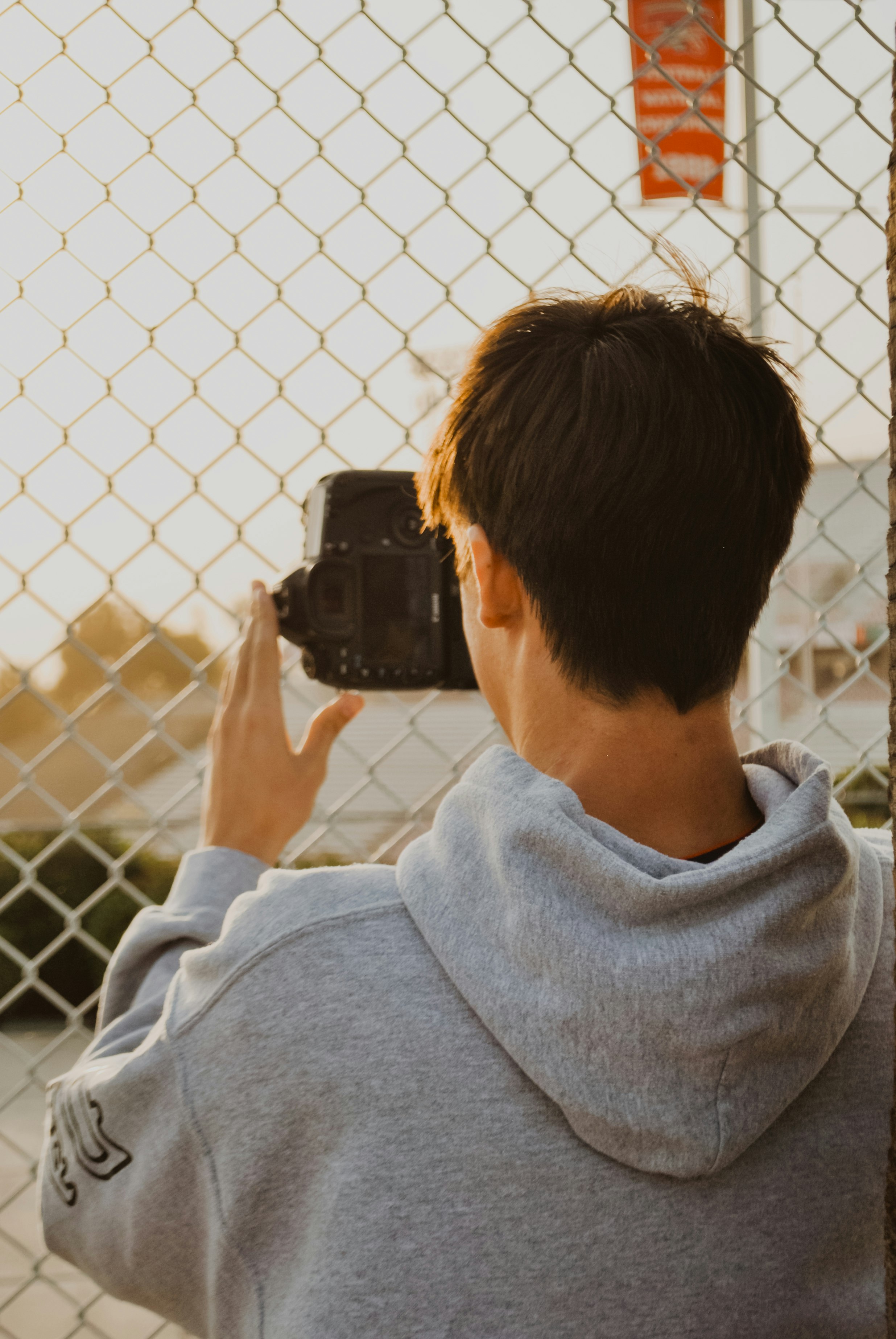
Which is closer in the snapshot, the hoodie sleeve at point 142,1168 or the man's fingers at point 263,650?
the hoodie sleeve at point 142,1168

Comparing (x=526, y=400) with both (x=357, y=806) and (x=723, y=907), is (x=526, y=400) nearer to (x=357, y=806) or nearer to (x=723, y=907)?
(x=723, y=907)

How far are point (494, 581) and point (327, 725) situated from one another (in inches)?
15.2

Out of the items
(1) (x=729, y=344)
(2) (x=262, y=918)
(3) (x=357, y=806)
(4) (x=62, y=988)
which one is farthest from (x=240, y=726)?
(4) (x=62, y=988)

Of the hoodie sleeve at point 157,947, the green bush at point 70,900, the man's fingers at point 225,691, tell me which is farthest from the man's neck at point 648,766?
the green bush at point 70,900

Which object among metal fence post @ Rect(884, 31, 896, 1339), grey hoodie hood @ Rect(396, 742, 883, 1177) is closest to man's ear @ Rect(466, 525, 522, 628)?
grey hoodie hood @ Rect(396, 742, 883, 1177)

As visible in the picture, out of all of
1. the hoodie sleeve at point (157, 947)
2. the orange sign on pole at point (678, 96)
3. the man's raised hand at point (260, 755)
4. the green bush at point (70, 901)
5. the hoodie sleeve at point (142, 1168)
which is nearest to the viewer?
the hoodie sleeve at point (142, 1168)

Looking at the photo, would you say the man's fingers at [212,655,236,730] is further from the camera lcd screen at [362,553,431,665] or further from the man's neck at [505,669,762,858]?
the man's neck at [505,669,762,858]

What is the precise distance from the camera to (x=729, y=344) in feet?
2.93

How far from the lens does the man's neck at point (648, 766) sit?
84cm

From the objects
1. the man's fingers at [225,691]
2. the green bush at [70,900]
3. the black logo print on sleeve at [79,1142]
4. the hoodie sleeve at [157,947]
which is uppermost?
the man's fingers at [225,691]

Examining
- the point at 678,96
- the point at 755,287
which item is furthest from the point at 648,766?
the point at 755,287

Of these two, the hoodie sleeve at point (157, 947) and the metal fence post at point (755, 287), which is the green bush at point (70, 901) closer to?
the metal fence post at point (755, 287)

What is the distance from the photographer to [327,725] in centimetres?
120

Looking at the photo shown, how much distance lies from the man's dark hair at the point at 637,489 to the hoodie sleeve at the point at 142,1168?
1.48 feet
